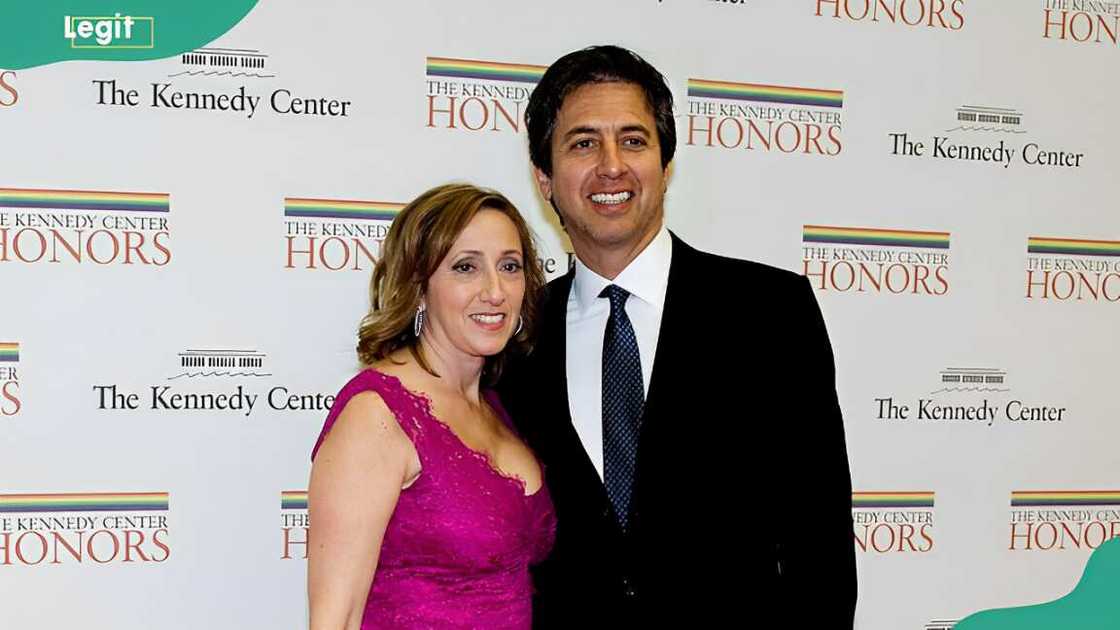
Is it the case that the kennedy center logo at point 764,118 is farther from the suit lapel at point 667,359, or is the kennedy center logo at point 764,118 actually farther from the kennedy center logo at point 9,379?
the kennedy center logo at point 9,379

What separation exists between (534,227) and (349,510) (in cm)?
101

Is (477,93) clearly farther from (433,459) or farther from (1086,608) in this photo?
(1086,608)

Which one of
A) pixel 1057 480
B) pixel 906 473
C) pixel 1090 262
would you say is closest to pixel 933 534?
pixel 906 473

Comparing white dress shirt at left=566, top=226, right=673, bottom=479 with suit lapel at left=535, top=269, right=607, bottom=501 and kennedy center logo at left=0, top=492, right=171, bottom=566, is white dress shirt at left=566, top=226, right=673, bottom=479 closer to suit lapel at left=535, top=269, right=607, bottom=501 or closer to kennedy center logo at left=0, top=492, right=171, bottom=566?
suit lapel at left=535, top=269, right=607, bottom=501

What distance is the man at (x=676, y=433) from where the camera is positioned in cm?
163

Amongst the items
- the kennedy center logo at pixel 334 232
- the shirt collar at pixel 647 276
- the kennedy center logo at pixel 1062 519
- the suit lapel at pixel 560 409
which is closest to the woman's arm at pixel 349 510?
the suit lapel at pixel 560 409

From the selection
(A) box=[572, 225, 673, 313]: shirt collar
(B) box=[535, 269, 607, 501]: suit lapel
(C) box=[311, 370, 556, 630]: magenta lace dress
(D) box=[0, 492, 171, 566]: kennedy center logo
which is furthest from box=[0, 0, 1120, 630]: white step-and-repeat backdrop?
(C) box=[311, 370, 556, 630]: magenta lace dress

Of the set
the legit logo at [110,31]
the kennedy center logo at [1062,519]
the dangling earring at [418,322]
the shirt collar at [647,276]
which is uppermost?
the legit logo at [110,31]

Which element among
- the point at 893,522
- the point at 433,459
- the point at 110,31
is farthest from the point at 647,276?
the point at 110,31

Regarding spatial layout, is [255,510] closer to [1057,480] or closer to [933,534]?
[933,534]

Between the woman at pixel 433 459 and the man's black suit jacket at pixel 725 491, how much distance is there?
0.10 meters

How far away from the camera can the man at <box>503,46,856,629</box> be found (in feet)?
5.36

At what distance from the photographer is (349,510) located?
151 cm

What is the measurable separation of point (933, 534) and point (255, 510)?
1.63 m
